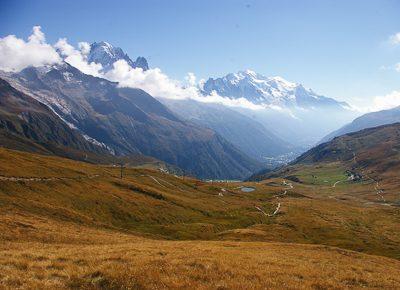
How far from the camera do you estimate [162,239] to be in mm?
89188

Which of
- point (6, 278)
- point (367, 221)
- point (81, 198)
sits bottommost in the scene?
point (367, 221)

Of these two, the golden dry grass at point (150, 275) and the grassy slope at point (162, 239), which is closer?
the golden dry grass at point (150, 275)

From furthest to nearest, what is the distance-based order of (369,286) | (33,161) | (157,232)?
(33,161) < (157,232) < (369,286)

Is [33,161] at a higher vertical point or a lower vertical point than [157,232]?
higher

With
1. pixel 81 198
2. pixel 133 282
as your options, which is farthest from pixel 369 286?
pixel 81 198

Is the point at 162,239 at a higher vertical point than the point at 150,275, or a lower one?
lower

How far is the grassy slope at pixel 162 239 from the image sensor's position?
24.5 m

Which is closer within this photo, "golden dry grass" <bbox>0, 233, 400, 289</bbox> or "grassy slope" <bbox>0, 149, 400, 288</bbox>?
"golden dry grass" <bbox>0, 233, 400, 289</bbox>

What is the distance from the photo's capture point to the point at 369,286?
30.2m

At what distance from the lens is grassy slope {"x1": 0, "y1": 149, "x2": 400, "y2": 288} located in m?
24.5

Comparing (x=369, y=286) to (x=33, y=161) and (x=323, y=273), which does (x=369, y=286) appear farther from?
(x=33, y=161)

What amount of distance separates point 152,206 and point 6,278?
112m

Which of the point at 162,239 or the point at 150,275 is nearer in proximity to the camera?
the point at 150,275

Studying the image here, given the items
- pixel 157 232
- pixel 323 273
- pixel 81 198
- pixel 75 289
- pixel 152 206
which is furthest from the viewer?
pixel 152 206
